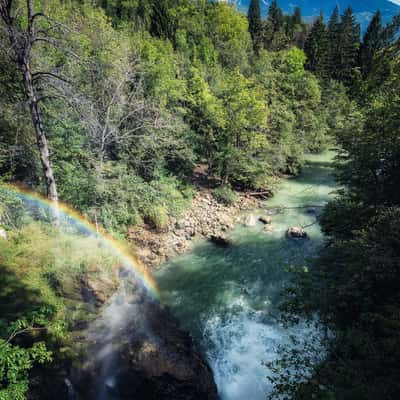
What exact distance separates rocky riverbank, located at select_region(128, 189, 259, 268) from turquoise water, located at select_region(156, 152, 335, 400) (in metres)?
0.52

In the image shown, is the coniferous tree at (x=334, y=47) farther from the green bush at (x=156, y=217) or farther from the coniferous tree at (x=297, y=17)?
the green bush at (x=156, y=217)

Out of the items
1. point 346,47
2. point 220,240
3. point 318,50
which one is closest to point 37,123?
point 220,240

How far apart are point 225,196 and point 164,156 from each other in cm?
428

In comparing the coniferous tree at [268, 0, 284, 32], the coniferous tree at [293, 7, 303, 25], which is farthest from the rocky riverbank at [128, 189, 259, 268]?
the coniferous tree at [293, 7, 303, 25]

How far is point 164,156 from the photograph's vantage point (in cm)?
1324

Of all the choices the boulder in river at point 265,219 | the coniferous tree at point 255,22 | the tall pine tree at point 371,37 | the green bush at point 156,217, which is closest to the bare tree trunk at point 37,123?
the green bush at point 156,217

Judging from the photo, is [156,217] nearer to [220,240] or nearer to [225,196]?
[220,240]

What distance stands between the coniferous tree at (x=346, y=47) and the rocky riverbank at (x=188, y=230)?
31.8 m

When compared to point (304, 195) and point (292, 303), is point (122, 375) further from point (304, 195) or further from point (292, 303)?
point (304, 195)

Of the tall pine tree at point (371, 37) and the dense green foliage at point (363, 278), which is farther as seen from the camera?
the tall pine tree at point (371, 37)

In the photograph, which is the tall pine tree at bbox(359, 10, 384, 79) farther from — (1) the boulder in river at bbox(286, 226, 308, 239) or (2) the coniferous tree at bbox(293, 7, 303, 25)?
(1) the boulder in river at bbox(286, 226, 308, 239)

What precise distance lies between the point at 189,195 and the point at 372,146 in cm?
892

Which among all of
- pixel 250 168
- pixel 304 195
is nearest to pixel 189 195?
pixel 250 168

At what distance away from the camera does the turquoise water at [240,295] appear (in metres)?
6.31
